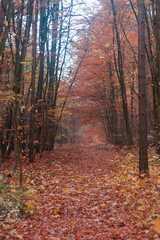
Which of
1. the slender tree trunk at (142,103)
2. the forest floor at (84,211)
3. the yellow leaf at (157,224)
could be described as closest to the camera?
the yellow leaf at (157,224)

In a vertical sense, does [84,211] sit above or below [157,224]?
below

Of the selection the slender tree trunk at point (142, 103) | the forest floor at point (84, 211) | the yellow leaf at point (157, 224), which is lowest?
the forest floor at point (84, 211)

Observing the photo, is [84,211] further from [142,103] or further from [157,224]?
[142,103]

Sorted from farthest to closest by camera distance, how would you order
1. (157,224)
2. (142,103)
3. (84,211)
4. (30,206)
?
(142,103), (84,211), (30,206), (157,224)

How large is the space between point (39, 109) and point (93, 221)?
888 centimetres

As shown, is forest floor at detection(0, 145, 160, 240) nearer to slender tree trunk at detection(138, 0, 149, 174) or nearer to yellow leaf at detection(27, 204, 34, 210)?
yellow leaf at detection(27, 204, 34, 210)

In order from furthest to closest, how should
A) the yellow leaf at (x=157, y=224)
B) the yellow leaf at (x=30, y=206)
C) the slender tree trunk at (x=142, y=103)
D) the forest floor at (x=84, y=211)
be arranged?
the slender tree trunk at (x=142, y=103) → the yellow leaf at (x=30, y=206) → the forest floor at (x=84, y=211) → the yellow leaf at (x=157, y=224)

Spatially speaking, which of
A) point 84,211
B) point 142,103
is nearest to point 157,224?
point 84,211

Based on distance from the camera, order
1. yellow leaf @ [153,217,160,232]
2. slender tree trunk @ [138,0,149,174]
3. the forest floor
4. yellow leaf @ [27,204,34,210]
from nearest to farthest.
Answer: yellow leaf @ [153,217,160,232]
the forest floor
yellow leaf @ [27,204,34,210]
slender tree trunk @ [138,0,149,174]

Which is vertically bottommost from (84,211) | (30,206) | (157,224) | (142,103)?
(84,211)

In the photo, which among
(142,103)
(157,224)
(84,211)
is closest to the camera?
(157,224)

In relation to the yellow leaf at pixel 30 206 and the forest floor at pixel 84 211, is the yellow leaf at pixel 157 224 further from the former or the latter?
the yellow leaf at pixel 30 206

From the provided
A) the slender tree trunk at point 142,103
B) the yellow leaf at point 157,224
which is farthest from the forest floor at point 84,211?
the slender tree trunk at point 142,103

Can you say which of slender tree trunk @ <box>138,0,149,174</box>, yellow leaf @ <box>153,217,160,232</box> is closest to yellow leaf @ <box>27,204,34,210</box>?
yellow leaf @ <box>153,217,160,232</box>
